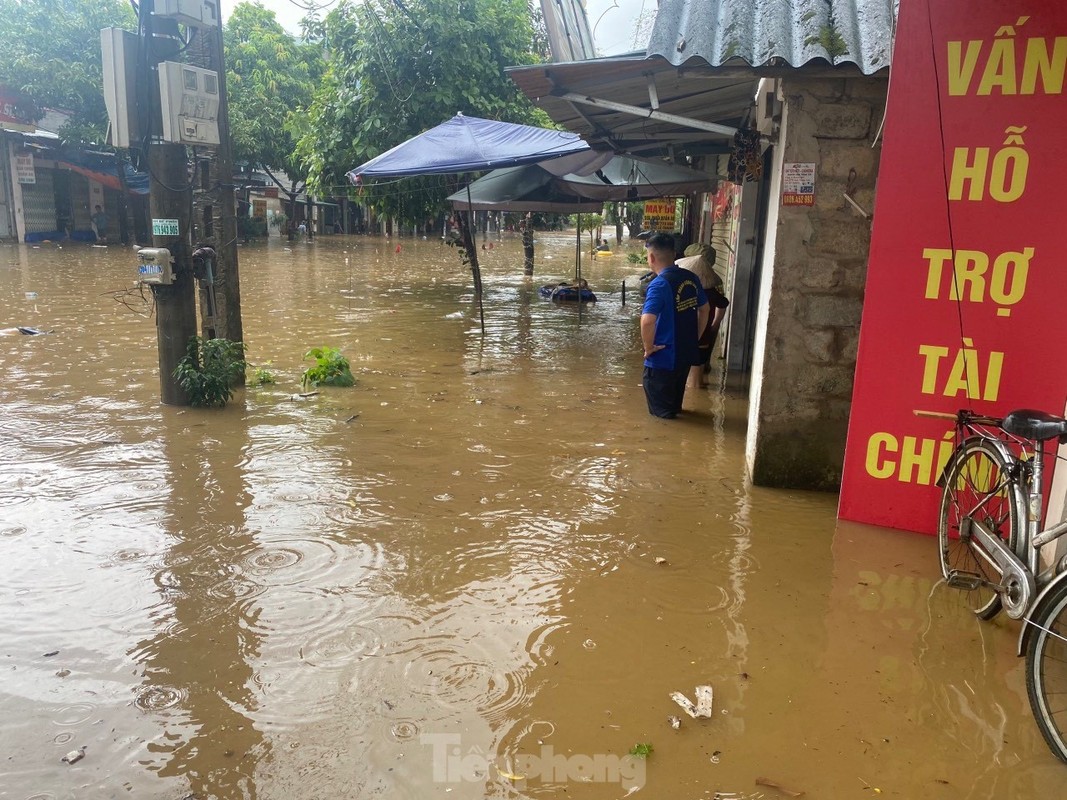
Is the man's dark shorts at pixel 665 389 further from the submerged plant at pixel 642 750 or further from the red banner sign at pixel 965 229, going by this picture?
the submerged plant at pixel 642 750

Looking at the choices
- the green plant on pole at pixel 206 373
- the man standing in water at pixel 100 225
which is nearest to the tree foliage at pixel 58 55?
the man standing in water at pixel 100 225

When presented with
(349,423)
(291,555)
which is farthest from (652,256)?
(291,555)

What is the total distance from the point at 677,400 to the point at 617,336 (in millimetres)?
4826

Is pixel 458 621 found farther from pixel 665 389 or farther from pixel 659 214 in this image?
pixel 659 214

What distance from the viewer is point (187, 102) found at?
618 cm

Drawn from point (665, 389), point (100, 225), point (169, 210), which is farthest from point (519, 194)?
point (100, 225)

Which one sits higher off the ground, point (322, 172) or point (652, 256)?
point (322, 172)

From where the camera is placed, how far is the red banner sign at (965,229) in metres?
4.12

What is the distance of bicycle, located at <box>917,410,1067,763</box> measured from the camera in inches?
108

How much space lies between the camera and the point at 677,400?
24.0 ft

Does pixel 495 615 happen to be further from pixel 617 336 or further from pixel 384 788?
pixel 617 336

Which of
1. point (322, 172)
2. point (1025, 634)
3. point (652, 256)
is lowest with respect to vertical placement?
point (1025, 634)

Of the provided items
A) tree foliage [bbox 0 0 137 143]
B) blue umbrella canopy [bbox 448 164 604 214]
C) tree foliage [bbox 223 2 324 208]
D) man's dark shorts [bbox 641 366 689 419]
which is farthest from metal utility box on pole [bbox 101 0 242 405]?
tree foliage [bbox 223 2 324 208]

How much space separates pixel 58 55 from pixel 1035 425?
29525 mm
